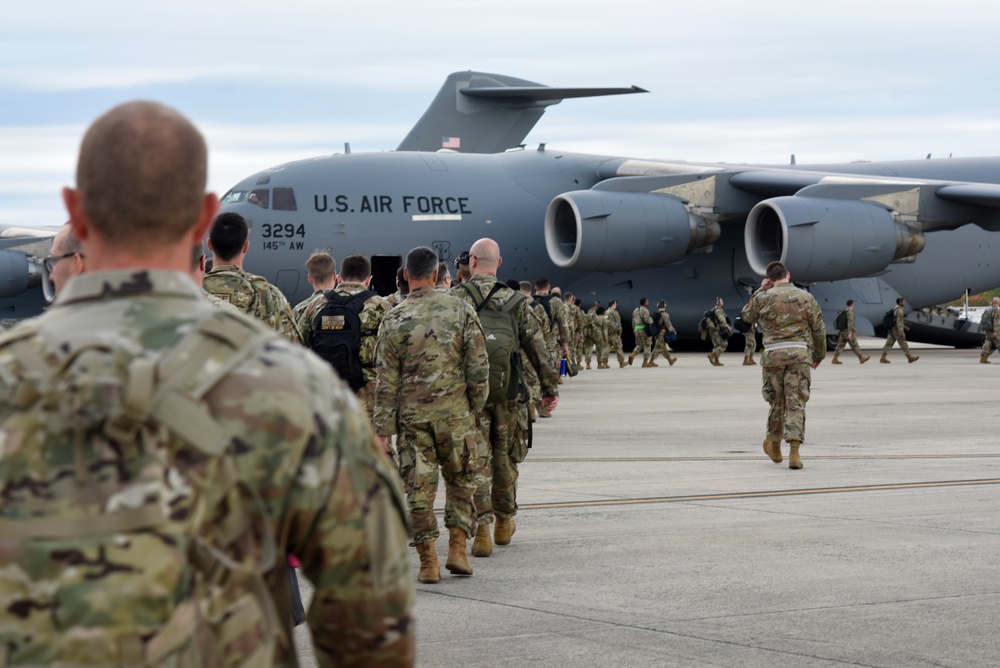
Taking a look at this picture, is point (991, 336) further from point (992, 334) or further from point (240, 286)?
A: point (240, 286)

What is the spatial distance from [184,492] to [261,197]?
21.8m

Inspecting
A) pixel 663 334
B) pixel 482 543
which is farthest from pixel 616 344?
pixel 482 543

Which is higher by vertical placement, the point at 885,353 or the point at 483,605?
the point at 483,605

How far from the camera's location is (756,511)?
8.61 meters

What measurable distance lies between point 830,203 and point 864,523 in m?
17.4

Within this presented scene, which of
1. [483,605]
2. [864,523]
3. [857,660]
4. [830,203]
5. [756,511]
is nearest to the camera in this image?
[857,660]

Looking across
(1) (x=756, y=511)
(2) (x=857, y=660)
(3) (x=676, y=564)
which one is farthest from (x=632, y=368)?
(2) (x=857, y=660)

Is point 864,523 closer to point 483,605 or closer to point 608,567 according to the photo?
point 608,567

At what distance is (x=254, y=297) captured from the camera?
6270 mm

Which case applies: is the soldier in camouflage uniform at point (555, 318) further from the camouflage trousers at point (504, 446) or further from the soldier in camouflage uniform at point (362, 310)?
the camouflage trousers at point (504, 446)

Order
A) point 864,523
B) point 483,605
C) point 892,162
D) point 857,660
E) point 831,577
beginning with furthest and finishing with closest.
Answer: point 892,162 → point 864,523 → point 831,577 → point 483,605 → point 857,660

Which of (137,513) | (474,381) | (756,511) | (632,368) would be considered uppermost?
(137,513)

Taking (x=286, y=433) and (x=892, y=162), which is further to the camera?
(x=892, y=162)

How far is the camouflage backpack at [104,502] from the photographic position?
5.97ft
